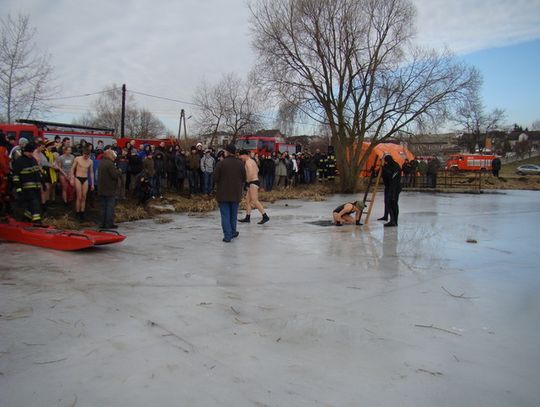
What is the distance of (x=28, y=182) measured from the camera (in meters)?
8.72

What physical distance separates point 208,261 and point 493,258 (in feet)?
15.0

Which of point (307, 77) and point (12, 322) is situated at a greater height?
point (307, 77)

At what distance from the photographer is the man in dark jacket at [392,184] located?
35.9 ft

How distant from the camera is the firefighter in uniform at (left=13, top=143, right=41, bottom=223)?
8.68 meters

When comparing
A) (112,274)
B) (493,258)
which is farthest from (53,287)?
(493,258)

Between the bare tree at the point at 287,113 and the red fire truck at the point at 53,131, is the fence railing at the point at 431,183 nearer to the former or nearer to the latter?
the bare tree at the point at 287,113

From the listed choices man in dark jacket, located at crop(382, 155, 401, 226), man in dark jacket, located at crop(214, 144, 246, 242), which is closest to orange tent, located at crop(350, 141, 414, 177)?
man in dark jacket, located at crop(382, 155, 401, 226)

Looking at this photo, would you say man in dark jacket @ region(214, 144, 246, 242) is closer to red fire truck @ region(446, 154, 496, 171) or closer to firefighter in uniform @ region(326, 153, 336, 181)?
firefighter in uniform @ region(326, 153, 336, 181)

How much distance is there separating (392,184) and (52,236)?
7291mm

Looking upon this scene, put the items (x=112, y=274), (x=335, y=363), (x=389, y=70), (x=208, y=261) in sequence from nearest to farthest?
1. (x=335, y=363)
2. (x=112, y=274)
3. (x=208, y=261)
4. (x=389, y=70)

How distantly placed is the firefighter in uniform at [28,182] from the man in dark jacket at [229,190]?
340 centimetres

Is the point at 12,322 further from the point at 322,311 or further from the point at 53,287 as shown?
the point at 322,311

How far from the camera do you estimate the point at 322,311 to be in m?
4.79

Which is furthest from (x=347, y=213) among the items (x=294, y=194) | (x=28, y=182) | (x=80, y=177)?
(x=294, y=194)
